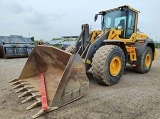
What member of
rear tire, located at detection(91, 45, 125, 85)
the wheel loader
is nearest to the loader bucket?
the wheel loader

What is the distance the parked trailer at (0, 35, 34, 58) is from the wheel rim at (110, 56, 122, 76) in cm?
991

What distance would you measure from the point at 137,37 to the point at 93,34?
168 centimetres

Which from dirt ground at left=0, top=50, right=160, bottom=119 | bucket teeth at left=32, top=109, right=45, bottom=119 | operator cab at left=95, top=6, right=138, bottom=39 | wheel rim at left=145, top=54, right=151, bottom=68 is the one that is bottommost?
dirt ground at left=0, top=50, right=160, bottom=119

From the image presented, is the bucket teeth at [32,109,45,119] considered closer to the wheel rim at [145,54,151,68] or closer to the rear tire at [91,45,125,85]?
the rear tire at [91,45,125,85]

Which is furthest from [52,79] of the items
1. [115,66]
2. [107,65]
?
[115,66]

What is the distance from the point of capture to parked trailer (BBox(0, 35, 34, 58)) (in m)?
13.6

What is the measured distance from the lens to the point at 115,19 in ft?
22.0

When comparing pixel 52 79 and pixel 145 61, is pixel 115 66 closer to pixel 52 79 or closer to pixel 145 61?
pixel 52 79

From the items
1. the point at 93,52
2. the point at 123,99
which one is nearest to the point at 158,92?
the point at 123,99

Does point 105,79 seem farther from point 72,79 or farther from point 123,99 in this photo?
point 72,79

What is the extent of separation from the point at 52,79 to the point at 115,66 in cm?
170

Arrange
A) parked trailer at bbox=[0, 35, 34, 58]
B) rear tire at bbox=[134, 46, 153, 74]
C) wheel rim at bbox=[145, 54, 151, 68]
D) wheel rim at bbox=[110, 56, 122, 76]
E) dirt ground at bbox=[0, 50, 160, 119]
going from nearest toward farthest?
1. dirt ground at bbox=[0, 50, 160, 119]
2. wheel rim at bbox=[110, 56, 122, 76]
3. rear tire at bbox=[134, 46, 153, 74]
4. wheel rim at bbox=[145, 54, 151, 68]
5. parked trailer at bbox=[0, 35, 34, 58]

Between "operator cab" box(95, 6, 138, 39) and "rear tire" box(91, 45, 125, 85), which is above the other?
"operator cab" box(95, 6, 138, 39)

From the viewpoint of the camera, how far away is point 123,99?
4145 millimetres
